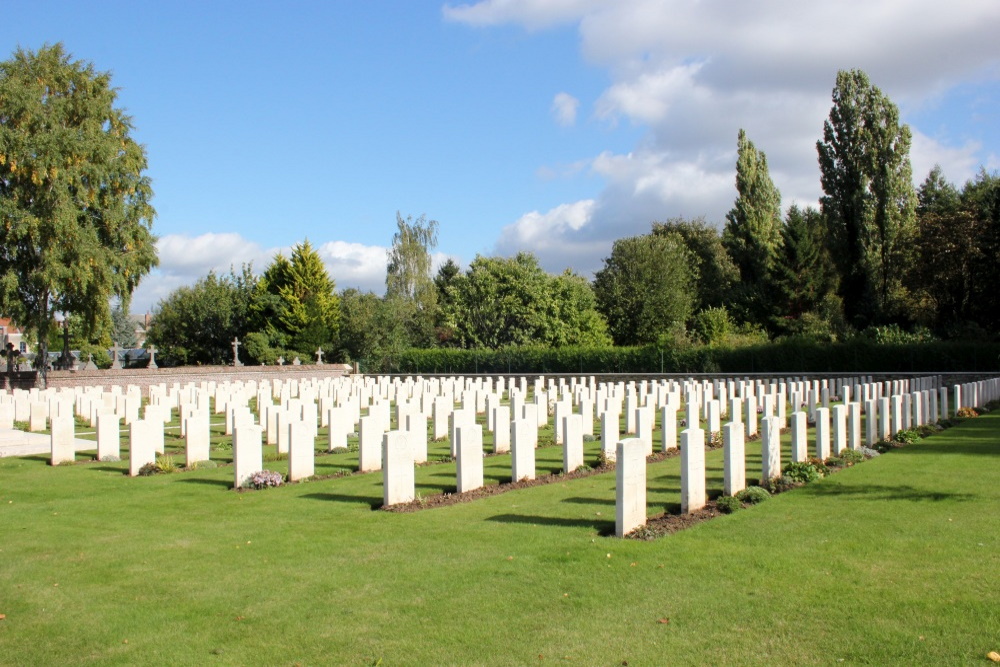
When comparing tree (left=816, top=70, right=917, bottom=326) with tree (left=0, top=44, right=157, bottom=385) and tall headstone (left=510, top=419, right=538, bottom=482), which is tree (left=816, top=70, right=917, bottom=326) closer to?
tree (left=0, top=44, right=157, bottom=385)

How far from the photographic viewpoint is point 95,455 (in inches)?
648

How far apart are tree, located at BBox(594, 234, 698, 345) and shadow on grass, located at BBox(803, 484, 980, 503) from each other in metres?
44.9

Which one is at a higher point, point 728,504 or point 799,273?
point 799,273

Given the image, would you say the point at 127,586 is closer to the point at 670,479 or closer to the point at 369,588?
the point at 369,588

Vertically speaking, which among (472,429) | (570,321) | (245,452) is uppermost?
(570,321)

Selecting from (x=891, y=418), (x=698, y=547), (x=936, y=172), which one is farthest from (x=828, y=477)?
(x=936, y=172)

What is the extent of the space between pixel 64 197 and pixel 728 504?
33.1 m

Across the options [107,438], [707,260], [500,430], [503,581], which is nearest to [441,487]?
[500,430]

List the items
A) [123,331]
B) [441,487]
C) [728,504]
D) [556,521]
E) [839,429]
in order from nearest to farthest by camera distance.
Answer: [556,521]
[728,504]
[441,487]
[839,429]
[123,331]

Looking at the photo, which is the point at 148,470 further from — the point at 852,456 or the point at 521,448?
the point at 852,456

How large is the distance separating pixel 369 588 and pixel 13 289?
3404cm

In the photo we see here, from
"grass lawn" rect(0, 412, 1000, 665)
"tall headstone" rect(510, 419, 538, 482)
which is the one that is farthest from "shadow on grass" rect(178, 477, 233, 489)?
"tall headstone" rect(510, 419, 538, 482)

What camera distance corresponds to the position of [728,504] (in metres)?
9.79

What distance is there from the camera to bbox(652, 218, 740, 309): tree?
2468 inches
